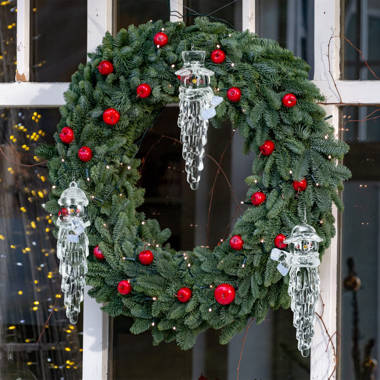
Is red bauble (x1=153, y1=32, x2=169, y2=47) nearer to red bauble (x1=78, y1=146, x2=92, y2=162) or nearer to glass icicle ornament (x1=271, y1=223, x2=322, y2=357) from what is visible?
red bauble (x1=78, y1=146, x2=92, y2=162)

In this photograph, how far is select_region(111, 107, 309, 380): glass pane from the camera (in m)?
2.48

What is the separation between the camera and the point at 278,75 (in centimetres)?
222

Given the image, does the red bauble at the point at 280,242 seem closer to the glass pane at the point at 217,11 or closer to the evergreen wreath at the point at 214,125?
the evergreen wreath at the point at 214,125

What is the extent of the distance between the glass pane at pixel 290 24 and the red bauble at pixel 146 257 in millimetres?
860

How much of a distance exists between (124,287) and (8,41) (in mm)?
1129

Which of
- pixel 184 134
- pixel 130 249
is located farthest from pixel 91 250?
pixel 184 134

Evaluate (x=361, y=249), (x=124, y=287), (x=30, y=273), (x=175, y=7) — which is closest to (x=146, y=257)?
(x=124, y=287)

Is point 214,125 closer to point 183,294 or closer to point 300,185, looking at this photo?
point 300,185

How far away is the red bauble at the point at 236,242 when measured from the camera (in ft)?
7.20

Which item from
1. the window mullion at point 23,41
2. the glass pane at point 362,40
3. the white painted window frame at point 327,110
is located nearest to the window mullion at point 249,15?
the white painted window frame at point 327,110

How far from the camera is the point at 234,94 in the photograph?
7.27 ft

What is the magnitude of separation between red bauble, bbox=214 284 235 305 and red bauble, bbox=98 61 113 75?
80 cm

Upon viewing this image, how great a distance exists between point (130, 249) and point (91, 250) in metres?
0.14

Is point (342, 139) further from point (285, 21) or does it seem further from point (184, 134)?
point (184, 134)
